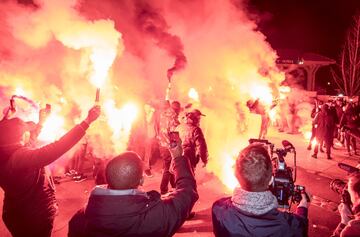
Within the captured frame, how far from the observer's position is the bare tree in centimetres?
2405

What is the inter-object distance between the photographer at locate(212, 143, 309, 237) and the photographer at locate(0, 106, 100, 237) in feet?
5.02

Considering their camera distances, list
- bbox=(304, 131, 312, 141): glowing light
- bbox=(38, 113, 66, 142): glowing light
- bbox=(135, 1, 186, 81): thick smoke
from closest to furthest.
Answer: bbox=(38, 113, 66, 142): glowing light, bbox=(135, 1, 186, 81): thick smoke, bbox=(304, 131, 312, 141): glowing light

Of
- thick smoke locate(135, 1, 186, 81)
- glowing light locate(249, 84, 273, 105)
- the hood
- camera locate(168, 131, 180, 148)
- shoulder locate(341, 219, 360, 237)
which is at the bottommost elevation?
shoulder locate(341, 219, 360, 237)

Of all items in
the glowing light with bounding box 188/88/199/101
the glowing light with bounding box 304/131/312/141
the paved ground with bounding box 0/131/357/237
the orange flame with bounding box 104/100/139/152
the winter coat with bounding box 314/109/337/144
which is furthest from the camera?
the glowing light with bounding box 304/131/312/141

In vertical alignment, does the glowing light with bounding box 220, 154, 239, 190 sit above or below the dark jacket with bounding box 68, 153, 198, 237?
below

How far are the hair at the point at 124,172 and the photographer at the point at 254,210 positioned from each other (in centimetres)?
71

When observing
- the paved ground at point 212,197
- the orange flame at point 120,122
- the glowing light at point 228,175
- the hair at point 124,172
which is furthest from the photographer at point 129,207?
the orange flame at point 120,122

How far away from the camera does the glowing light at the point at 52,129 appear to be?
705 cm

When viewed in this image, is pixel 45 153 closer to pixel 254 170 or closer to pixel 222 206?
pixel 222 206

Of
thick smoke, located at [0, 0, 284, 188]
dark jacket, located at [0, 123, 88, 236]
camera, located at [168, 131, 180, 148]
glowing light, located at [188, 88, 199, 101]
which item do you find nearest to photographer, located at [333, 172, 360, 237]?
camera, located at [168, 131, 180, 148]

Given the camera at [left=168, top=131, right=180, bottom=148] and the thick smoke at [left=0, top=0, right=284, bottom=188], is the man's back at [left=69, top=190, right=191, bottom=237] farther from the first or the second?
the thick smoke at [left=0, top=0, right=284, bottom=188]

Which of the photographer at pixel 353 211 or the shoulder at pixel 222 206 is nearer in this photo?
the shoulder at pixel 222 206

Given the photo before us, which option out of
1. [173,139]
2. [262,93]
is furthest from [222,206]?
[262,93]

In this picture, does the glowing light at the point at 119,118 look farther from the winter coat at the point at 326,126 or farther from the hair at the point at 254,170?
the hair at the point at 254,170
